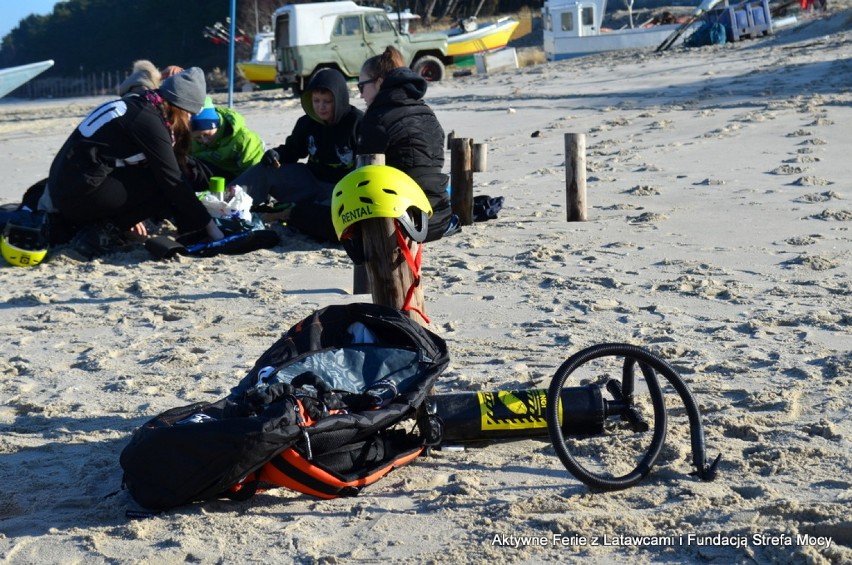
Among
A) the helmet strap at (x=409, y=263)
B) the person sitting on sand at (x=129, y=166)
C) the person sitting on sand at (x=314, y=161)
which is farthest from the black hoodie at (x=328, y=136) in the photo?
the helmet strap at (x=409, y=263)

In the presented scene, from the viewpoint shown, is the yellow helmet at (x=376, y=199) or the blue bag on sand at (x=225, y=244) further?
the blue bag on sand at (x=225, y=244)

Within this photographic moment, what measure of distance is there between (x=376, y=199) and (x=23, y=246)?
3.60 meters

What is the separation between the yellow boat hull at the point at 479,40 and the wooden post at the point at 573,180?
18.1 meters

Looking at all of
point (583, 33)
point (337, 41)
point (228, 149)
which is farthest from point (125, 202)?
point (583, 33)

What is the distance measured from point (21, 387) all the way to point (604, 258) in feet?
11.1

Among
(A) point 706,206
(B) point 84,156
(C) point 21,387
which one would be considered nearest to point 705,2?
(A) point 706,206

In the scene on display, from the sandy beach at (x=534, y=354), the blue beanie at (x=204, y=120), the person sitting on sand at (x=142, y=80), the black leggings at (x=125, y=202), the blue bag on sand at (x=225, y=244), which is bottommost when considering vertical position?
the sandy beach at (x=534, y=354)

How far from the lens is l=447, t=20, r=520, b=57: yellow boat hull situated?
25.3m

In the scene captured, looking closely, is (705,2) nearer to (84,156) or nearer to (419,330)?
(84,156)

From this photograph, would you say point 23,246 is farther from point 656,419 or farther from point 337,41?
point 337,41

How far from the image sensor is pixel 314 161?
7.68 meters

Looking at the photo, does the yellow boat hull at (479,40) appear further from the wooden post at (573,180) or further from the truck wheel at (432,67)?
the wooden post at (573,180)

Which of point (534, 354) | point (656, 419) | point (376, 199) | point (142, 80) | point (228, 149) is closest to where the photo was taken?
point (656, 419)

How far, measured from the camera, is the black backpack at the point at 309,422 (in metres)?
3.15
